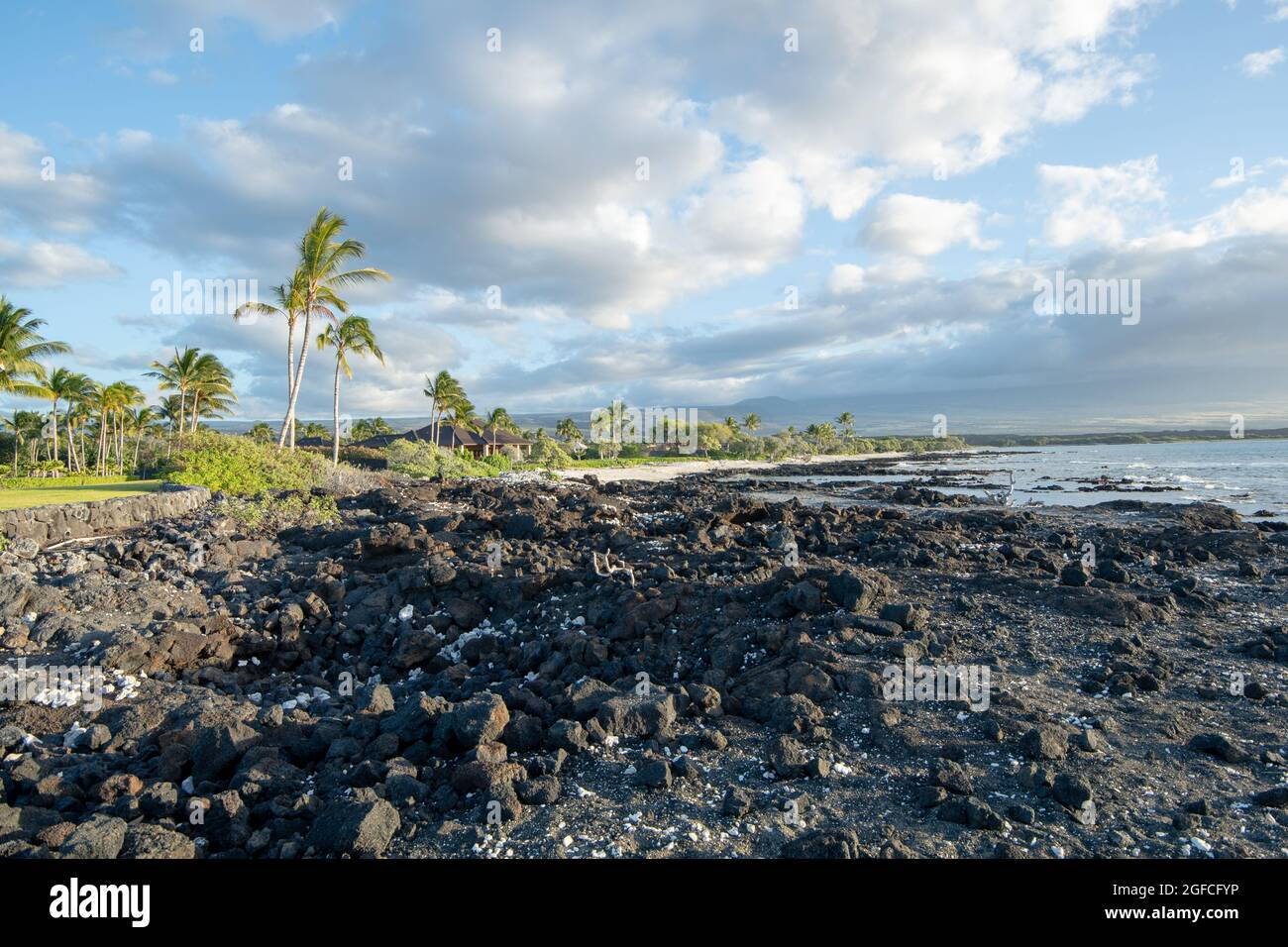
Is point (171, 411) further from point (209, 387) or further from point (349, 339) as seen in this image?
point (349, 339)

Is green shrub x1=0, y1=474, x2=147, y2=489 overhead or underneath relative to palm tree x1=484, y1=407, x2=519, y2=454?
underneath

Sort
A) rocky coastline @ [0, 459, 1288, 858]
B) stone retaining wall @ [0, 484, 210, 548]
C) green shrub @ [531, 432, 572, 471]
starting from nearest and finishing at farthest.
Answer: rocky coastline @ [0, 459, 1288, 858]
stone retaining wall @ [0, 484, 210, 548]
green shrub @ [531, 432, 572, 471]

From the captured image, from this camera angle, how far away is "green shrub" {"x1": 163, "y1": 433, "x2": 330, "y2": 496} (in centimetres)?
2139

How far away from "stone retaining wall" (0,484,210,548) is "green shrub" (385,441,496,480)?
17.7 m

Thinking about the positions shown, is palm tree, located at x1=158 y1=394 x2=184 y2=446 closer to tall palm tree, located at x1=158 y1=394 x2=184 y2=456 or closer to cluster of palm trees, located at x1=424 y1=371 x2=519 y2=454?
tall palm tree, located at x1=158 y1=394 x2=184 y2=456

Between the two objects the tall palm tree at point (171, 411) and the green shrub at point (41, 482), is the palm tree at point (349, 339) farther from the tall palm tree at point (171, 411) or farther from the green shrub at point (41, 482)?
the tall palm tree at point (171, 411)

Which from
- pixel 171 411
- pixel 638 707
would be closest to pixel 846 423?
pixel 171 411

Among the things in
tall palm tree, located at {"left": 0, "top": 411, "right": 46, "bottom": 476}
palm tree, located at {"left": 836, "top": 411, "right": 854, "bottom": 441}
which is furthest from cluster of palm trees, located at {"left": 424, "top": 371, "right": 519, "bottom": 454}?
palm tree, located at {"left": 836, "top": 411, "right": 854, "bottom": 441}

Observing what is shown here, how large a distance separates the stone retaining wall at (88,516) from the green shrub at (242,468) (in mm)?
3439

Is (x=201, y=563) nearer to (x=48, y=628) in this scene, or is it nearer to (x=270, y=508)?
(x=48, y=628)

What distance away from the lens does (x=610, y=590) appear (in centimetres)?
951
